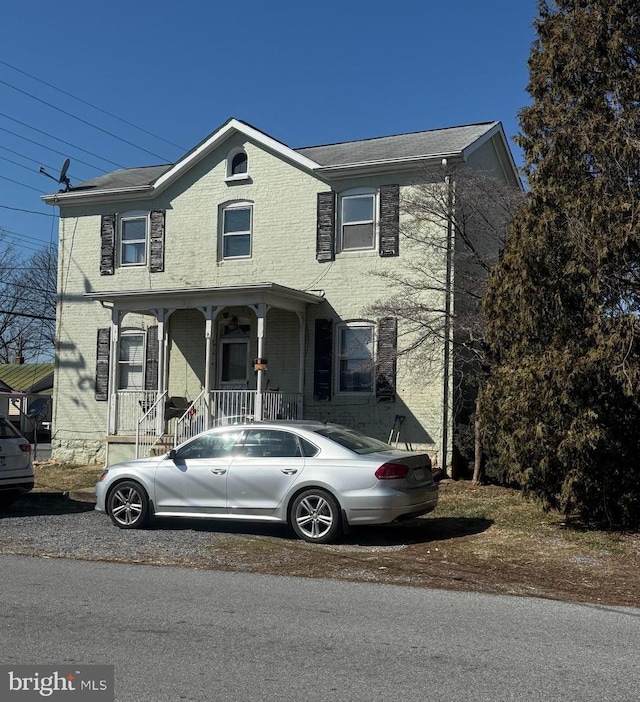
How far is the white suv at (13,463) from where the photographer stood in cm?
1325

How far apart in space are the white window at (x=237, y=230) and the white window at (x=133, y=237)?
7.52 feet

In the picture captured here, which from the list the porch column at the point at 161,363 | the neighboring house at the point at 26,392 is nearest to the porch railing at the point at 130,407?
the porch column at the point at 161,363

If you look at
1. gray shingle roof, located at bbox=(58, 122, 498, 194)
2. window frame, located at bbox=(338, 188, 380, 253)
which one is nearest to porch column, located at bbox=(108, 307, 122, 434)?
gray shingle roof, located at bbox=(58, 122, 498, 194)

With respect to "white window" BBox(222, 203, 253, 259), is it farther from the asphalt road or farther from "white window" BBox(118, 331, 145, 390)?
the asphalt road

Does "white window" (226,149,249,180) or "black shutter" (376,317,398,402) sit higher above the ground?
"white window" (226,149,249,180)

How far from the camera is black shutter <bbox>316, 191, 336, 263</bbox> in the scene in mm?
18344

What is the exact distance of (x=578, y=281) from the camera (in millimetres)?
10609

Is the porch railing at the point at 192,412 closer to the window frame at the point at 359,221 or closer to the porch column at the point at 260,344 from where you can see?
the porch column at the point at 260,344

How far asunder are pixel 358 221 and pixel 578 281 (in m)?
8.27

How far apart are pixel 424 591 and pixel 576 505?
405cm

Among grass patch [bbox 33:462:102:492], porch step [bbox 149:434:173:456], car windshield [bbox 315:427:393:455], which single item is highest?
car windshield [bbox 315:427:393:455]

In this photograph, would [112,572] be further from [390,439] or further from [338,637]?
[390,439]

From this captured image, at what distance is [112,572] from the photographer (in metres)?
8.71

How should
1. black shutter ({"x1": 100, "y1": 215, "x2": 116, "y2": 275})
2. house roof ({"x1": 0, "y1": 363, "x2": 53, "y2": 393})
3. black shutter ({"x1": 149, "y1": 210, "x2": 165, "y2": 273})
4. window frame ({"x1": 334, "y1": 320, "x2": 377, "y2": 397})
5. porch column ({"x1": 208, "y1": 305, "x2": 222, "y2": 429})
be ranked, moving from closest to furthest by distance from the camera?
porch column ({"x1": 208, "y1": 305, "x2": 222, "y2": 429}) → window frame ({"x1": 334, "y1": 320, "x2": 377, "y2": 397}) → black shutter ({"x1": 149, "y1": 210, "x2": 165, "y2": 273}) → black shutter ({"x1": 100, "y1": 215, "x2": 116, "y2": 275}) → house roof ({"x1": 0, "y1": 363, "x2": 53, "y2": 393})
